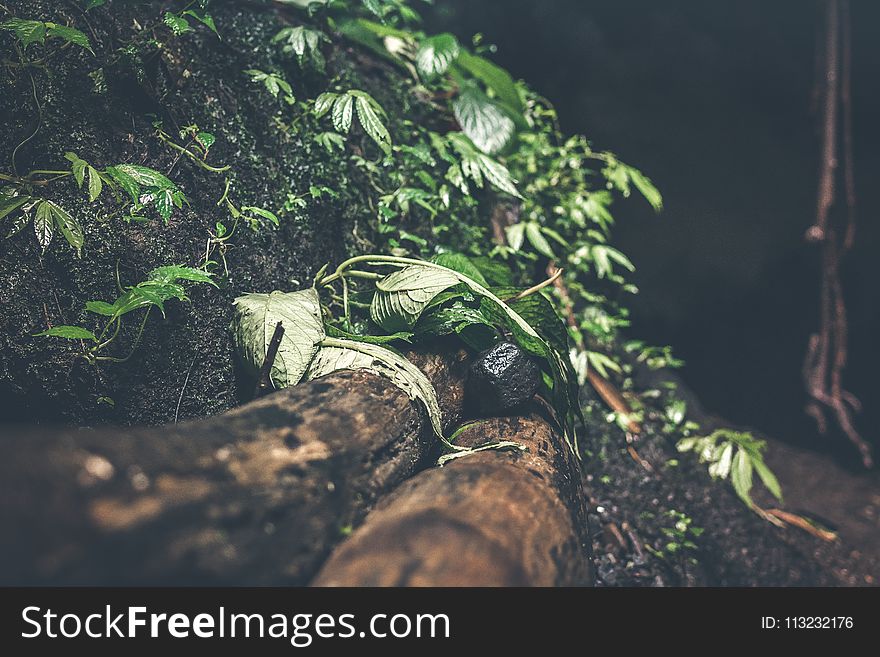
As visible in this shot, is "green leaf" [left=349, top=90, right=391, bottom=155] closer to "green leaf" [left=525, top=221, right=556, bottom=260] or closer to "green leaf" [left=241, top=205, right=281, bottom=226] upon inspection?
"green leaf" [left=241, top=205, right=281, bottom=226]

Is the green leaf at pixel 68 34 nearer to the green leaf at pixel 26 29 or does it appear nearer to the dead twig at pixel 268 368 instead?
the green leaf at pixel 26 29

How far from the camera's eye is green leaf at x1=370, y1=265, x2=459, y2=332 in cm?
143

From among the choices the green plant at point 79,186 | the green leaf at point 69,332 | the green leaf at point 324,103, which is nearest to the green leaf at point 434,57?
the green leaf at point 324,103

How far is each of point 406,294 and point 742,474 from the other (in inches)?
71.1

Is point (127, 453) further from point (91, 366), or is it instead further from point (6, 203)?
point (6, 203)

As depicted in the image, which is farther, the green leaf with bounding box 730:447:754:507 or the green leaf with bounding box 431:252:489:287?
the green leaf with bounding box 730:447:754:507

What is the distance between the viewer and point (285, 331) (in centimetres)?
132

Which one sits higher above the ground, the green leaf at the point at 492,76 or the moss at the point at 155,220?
the green leaf at the point at 492,76

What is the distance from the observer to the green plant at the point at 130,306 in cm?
124

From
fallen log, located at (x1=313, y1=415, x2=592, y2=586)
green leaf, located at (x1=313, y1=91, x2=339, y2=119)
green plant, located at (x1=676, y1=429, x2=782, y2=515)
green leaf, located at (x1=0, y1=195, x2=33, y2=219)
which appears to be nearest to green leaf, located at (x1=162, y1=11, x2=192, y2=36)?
green leaf, located at (x1=313, y1=91, x2=339, y2=119)

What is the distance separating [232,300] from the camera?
1.52 meters

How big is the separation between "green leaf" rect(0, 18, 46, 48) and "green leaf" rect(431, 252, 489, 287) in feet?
3.69

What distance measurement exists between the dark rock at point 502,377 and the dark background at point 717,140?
7.08ft

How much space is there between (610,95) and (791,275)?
1.56 m
